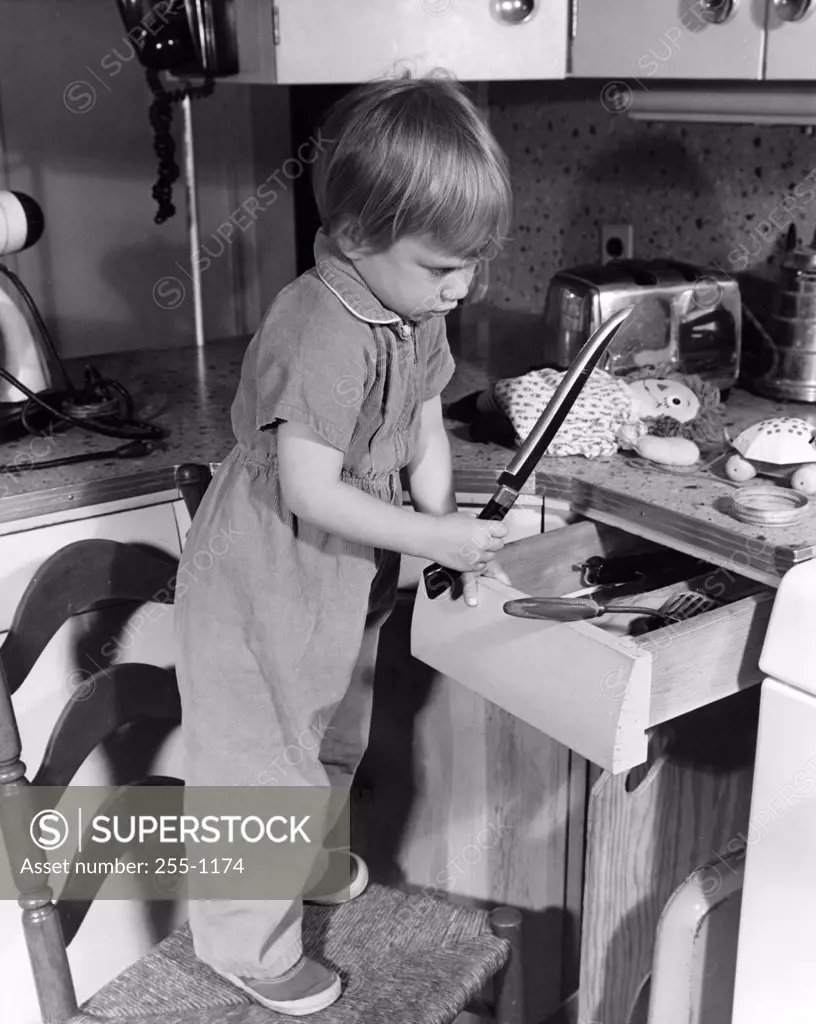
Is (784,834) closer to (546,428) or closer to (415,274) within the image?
(546,428)

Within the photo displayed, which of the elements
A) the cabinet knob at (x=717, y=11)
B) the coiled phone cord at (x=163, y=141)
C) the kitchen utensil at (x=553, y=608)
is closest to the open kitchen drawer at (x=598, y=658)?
the kitchen utensil at (x=553, y=608)

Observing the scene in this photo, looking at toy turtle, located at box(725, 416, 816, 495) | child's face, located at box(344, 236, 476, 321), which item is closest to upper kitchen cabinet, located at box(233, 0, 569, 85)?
child's face, located at box(344, 236, 476, 321)

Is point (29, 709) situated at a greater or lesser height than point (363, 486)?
lesser

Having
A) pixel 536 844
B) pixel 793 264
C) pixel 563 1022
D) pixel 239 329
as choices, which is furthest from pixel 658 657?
pixel 239 329

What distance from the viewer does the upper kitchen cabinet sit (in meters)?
1.29

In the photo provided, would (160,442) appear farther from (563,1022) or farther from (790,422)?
(563,1022)

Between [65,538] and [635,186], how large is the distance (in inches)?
39.1

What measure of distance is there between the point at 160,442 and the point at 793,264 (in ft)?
2.57

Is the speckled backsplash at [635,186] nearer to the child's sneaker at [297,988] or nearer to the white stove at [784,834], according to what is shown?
the white stove at [784,834]

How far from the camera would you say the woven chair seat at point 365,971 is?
3.51 feet

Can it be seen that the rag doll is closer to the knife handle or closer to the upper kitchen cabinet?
the knife handle

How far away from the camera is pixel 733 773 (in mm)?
1296

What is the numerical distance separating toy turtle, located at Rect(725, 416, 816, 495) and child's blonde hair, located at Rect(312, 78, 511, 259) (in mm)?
384

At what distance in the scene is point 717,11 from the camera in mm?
1230
